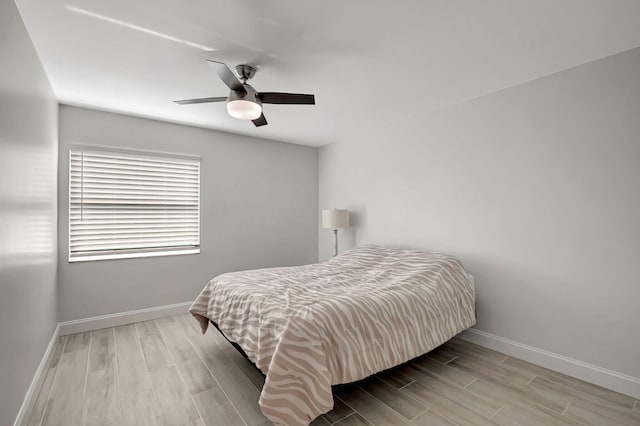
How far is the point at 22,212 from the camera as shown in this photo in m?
1.93

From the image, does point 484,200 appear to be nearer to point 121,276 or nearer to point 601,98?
point 601,98

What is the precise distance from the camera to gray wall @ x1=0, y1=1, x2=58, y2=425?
1587mm

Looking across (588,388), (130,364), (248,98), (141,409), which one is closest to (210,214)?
(130,364)

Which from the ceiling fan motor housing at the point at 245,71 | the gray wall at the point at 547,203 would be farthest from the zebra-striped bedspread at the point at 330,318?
the ceiling fan motor housing at the point at 245,71

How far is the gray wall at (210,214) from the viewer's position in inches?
131

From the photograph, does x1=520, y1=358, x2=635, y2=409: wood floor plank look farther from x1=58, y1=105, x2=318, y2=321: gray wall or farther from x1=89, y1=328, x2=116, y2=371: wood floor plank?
x1=89, y1=328, x2=116, y2=371: wood floor plank

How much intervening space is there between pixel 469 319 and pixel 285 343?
1.97m

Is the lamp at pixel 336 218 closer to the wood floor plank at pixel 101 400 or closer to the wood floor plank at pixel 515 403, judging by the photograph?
the wood floor plank at pixel 515 403

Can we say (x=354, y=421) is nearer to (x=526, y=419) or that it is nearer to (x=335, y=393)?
(x=335, y=393)

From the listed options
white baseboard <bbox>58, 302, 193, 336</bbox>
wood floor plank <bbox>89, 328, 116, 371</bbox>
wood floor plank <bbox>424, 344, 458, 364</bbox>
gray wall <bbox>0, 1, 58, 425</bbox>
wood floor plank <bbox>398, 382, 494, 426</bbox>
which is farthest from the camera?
white baseboard <bbox>58, 302, 193, 336</bbox>

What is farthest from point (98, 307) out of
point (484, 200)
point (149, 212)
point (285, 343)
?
point (484, 200)

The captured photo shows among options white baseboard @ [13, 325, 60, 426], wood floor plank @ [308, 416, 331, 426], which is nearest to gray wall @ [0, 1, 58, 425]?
white baseboard @ [13, 325, 60, 426]

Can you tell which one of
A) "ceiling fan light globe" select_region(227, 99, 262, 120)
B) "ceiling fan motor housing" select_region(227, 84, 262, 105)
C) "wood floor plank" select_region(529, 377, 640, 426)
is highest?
"ceiling fan motor housing" select_region(227, 84, 262, 105)

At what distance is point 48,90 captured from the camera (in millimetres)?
2678
